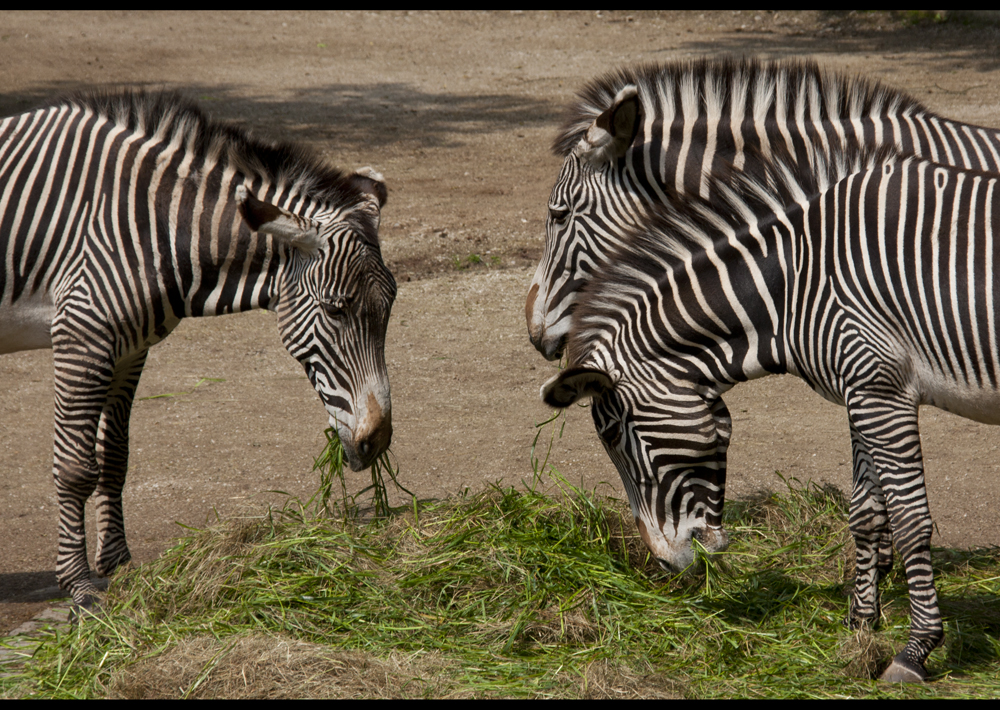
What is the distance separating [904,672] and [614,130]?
3018 millimetres

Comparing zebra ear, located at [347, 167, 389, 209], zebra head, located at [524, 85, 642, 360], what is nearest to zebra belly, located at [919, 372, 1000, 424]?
zebra head, located at [524, 85, 642, 360]

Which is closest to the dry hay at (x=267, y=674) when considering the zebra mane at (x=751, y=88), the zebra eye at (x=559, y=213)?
the zebra eye at (x=559, y=213)

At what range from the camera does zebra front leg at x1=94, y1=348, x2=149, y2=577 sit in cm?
484

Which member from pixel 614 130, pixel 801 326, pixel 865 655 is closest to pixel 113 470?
pixel 614 130

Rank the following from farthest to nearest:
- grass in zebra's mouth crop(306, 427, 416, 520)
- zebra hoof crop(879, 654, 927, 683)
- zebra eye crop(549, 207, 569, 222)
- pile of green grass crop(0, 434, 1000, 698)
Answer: zebra eye crop(549, 207, 569, 222) < grass in zebra's mouth crop(306, 427, 416, 520) < zebra hoof crop(879, 654, 927, 683) < pile of green grass crop(0, 434, 1000, 698)

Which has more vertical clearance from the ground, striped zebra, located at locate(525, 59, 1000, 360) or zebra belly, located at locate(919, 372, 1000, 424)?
striped zebra, located at locate(525, 59, 1000, 360)

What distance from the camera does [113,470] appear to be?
4.92 meters

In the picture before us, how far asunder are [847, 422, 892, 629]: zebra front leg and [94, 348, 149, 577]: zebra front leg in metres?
3.48

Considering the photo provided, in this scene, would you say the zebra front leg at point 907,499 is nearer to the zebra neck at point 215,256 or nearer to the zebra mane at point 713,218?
the zebra mane at point 713,218

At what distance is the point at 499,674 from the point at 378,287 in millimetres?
1739

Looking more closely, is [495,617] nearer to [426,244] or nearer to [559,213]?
[559,213]

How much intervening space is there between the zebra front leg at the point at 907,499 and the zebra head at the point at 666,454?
0.58 metres

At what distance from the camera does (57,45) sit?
59.4ft

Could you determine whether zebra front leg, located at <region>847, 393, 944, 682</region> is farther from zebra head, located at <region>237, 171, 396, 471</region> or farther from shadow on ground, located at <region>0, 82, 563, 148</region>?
shadow on ground, located at <region>0, 82, 563, 148</region>
